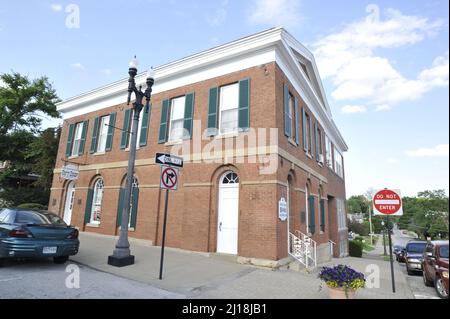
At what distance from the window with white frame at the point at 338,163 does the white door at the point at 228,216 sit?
A: 45.0 ft

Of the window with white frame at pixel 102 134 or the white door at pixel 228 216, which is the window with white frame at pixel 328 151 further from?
the window with white frame at pixel 102 134

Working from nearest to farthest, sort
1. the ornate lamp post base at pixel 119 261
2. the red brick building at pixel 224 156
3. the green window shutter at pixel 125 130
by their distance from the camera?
the ornate lamp post base at pixel 119 261
the red brick building at pixel 224 156
the green window shutter at pixel 125 130

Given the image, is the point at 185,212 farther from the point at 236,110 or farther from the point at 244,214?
the point at 236,110

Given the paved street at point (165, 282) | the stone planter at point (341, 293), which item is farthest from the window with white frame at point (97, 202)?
the stone planter at point (341, 293)

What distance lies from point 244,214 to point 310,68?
9922 millimetres

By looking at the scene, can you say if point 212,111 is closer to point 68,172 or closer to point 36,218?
point 68,172

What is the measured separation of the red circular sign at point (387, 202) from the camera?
727cm

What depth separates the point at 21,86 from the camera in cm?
2366

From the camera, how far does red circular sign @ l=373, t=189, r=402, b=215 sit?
7270mm

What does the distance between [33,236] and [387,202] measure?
8.98 m

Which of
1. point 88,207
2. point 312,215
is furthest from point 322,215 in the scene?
point 88,207

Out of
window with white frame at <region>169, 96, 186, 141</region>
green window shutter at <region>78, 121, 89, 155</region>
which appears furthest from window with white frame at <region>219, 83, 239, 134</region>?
green window shutter at <region>78, 121, 89, 155</region>

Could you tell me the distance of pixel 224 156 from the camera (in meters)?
10.3
